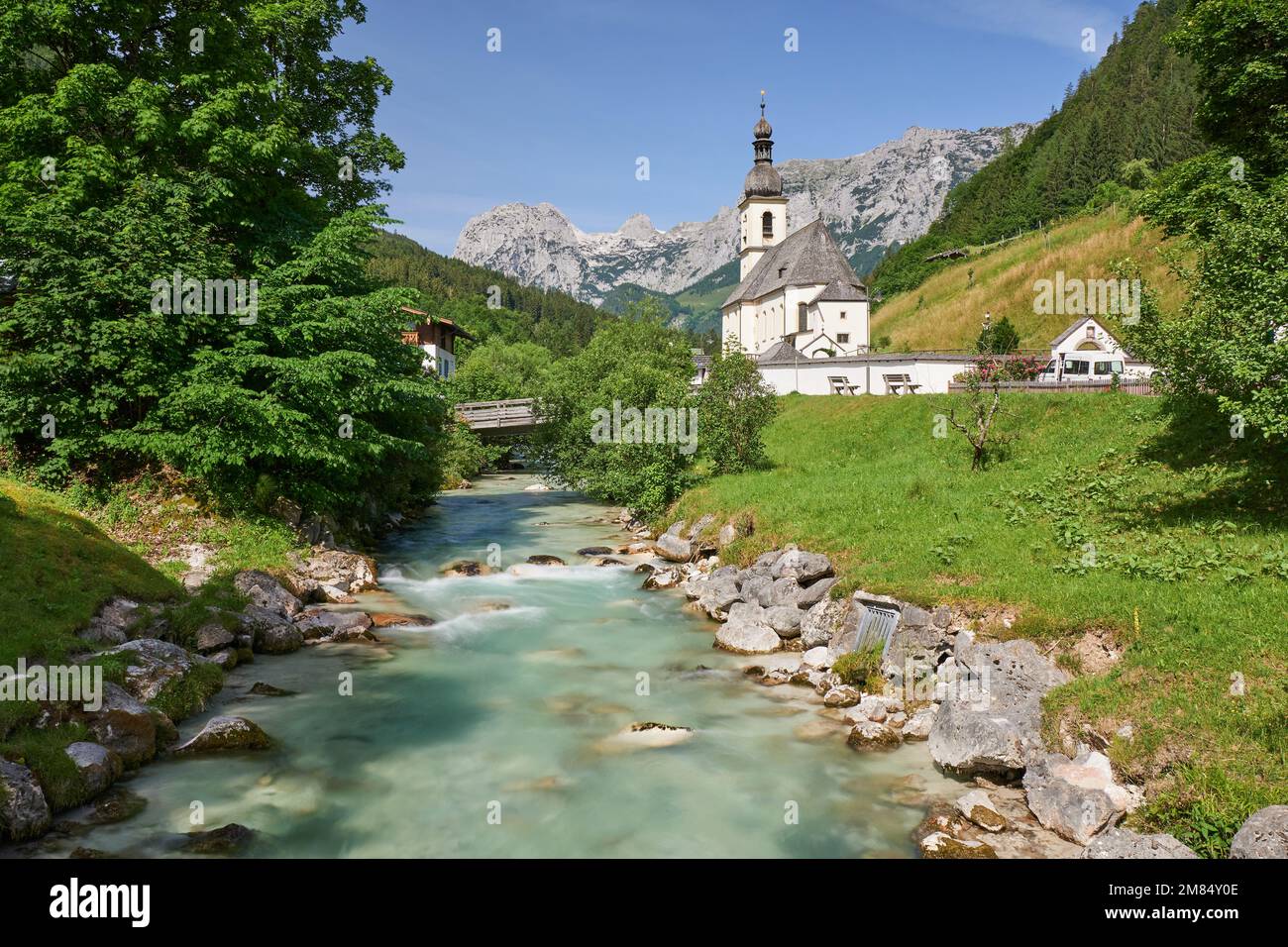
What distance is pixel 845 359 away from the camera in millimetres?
50656

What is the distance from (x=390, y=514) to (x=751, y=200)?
79034 millimetres

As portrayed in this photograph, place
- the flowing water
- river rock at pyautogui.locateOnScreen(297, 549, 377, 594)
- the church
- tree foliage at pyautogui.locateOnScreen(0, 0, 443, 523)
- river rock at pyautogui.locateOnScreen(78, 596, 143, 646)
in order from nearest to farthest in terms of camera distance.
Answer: the flowing water → river rock at pyautogui.locateOnScreen(78, 596, 143, 646) → tree foliage at pyautogui.locateOnScreen(0, 0, 443, 523) → river rock at pyautogui.locateOnScreen(297, 549, 377, 594) → the church

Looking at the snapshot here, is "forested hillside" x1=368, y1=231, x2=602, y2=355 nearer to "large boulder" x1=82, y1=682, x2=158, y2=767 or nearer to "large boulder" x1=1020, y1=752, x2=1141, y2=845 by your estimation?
"large boulder" x1=82, y1=682, x2=158, y2=767

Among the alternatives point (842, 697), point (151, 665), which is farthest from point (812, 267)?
point (151, 665)

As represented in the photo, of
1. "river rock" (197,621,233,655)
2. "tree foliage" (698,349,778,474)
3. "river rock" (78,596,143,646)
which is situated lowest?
"river rock" (197,621,233,655)

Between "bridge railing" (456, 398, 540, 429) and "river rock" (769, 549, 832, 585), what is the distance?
30.8 meters

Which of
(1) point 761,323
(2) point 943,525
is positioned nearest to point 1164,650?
(2) point 943,525

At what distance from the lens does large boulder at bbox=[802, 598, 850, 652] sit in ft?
55.3

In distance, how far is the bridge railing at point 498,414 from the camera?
49.2 metres

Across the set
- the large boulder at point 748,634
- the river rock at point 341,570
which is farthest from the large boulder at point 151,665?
the large boulder at point 748,634

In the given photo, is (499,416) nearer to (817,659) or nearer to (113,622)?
(113,622)

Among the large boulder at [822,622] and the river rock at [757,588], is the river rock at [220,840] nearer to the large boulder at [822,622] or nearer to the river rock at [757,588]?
the large boulder at [822,622]

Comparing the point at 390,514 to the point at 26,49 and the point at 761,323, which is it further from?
the point at 761,323

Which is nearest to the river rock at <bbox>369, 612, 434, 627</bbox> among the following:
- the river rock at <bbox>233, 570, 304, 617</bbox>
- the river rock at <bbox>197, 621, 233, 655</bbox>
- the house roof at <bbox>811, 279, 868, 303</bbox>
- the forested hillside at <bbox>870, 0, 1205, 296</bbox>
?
the river rock at <bbox>233, 570, 304, 617</bbox>
